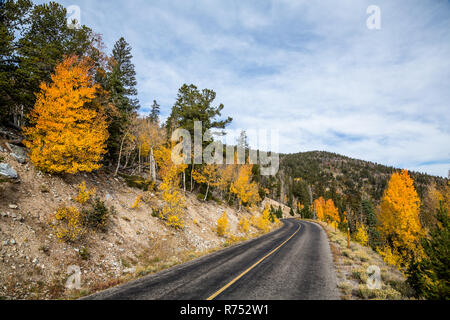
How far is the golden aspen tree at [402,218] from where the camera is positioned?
22.1 m

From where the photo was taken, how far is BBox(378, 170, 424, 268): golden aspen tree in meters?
22.1

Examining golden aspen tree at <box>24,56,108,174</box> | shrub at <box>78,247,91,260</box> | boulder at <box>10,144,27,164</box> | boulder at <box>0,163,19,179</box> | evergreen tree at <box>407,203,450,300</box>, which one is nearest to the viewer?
evergreen tree at <box>407,203,450,300</box>

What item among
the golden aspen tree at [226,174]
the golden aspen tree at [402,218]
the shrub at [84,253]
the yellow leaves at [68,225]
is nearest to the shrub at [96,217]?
the yellow leaves at [68,225]

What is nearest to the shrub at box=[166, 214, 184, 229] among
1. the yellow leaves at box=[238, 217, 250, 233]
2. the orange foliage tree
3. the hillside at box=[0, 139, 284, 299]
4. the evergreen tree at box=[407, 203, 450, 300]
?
the hillside at box=[0, 139, 284, 299]

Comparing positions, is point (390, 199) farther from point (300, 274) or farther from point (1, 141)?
point (1, 141)

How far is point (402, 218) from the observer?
22859 millimetres

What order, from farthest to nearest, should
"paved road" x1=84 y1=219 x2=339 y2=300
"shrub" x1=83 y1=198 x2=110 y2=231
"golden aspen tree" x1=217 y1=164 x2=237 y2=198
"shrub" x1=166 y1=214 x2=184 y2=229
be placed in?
"golden aspen tree" x1=217 y1=164 x2=237 y2=198, "shrub" x1=166 y1=214 x2=184 y2=229, "shrub" x1=83 y1=198 x2=110 y2=231, "paved road" x1=84 y1=219 x2=339 y2=300

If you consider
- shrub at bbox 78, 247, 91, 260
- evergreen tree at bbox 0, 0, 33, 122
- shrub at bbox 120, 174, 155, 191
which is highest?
evergreen tree at bbox 0, 0, 33, 122

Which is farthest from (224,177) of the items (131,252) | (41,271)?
(41,271)

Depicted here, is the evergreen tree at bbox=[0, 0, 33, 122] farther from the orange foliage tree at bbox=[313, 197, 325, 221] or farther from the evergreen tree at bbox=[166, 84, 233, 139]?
the orange foliage tree at bbox=[313, 197, 325, 221]

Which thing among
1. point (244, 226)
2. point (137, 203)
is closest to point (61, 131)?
point (137, 203)

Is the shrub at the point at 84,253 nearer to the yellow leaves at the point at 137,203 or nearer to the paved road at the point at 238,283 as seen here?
the paved road at the point at 238,283

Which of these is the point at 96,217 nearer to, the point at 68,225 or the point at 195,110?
the point at 68,225

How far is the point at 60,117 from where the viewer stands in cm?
1246
